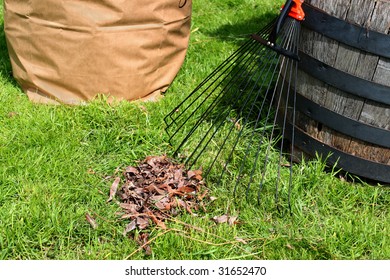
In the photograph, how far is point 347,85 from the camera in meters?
2.51

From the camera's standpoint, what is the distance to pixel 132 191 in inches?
103

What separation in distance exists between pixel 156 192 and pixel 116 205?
209 mm

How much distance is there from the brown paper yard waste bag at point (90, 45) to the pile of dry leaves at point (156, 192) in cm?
71

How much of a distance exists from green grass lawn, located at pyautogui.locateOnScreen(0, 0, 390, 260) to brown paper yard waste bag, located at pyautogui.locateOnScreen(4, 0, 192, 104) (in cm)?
12

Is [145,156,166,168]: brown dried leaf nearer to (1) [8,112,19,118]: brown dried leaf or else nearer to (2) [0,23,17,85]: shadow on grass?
(1) [8,112,19,118]: brown dried leaf

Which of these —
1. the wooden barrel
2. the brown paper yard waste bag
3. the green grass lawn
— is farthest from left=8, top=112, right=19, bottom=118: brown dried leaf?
the wooden barrel

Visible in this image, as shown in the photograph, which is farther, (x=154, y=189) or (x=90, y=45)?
(x=90, y=45)

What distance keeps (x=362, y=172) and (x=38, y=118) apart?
1.87m

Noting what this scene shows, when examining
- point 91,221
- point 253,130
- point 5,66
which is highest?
point 253,130

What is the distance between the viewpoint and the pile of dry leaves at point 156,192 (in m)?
2.52

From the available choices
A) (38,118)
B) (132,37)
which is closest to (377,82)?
(132,37)

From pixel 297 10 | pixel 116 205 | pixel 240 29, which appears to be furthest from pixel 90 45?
pixel 240 29

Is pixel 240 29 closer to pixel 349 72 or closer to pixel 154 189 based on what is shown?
pixel 349 72

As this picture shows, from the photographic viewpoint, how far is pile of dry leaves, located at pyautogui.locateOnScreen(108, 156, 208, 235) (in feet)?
8.27
